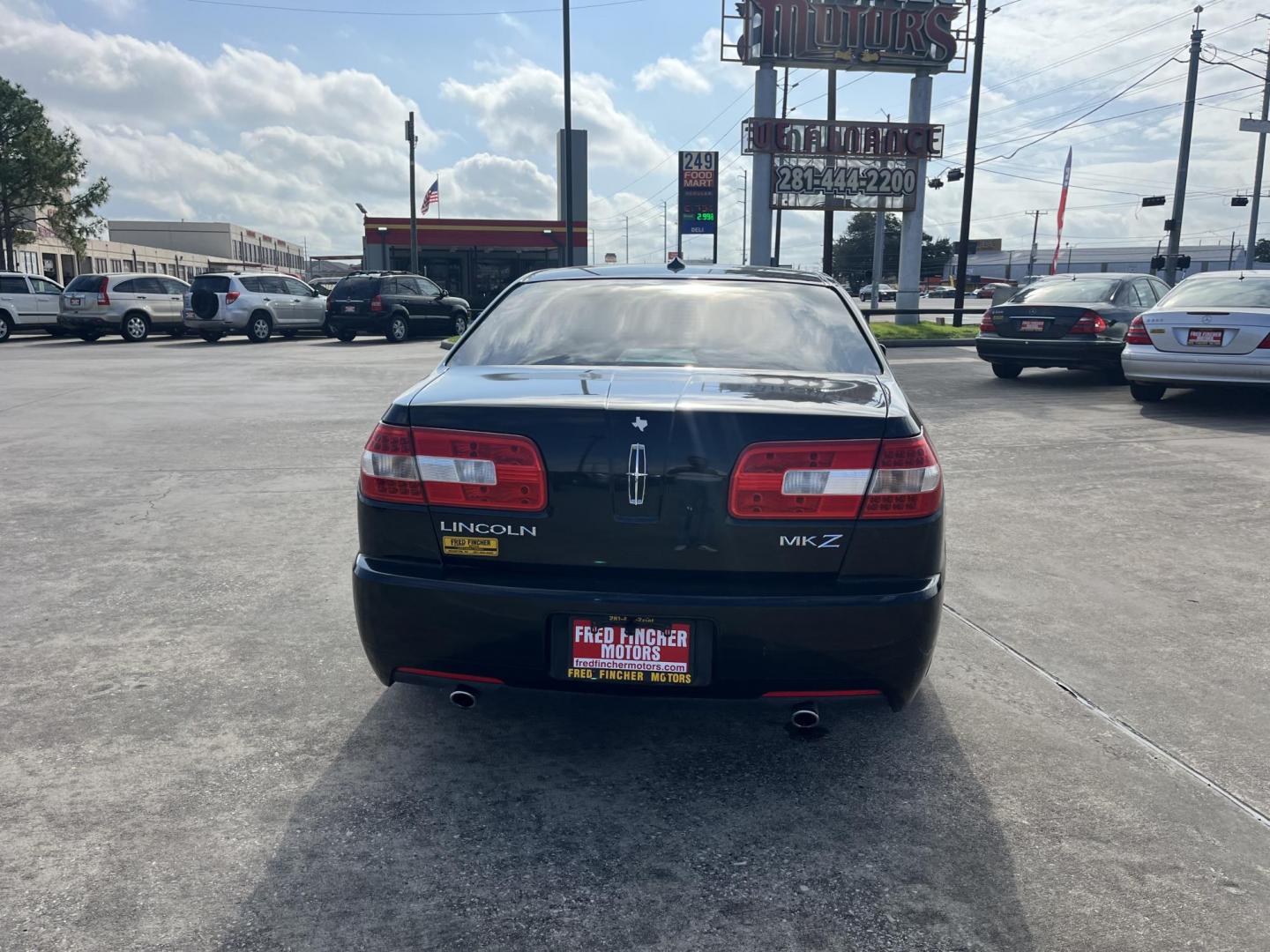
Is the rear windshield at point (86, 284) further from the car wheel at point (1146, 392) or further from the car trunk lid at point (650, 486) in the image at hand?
the car trunk lid at point (650, 486)

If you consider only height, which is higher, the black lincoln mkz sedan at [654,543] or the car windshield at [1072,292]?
the car windshield at [1072,292]

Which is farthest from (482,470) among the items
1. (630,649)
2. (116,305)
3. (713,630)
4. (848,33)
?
(116,305)

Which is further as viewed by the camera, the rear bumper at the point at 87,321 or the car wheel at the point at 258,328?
the car wheel at the point at 258,328

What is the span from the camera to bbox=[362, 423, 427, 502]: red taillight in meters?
2.99

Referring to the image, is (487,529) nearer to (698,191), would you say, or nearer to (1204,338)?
(1204,338)

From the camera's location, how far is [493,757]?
10.8 feet

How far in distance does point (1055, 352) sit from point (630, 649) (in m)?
11.8

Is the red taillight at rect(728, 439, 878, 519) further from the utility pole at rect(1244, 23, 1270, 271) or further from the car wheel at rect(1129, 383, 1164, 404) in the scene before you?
the utility pole at rect(1244, 23, 1270, 271)

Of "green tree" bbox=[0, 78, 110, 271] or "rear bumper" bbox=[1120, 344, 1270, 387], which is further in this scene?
"green tree" bbox=[0, 78, 110, 271]

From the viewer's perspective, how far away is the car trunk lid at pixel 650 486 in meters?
2.83

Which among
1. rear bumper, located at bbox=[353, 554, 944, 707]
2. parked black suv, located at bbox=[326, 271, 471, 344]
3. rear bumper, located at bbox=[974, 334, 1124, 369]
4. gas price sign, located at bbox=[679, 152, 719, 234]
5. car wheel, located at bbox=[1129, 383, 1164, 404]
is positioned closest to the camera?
rear bumper, located at bbox=[353, 554, 944, 707]

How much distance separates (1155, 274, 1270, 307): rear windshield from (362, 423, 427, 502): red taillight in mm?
10555

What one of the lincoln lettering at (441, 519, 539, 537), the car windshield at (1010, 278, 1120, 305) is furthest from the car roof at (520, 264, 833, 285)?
the car windshield at (1010, 278, 1120, 305)

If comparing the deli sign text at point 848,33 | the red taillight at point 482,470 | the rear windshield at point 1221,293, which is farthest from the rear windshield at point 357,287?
the red taillight at point 482,470
